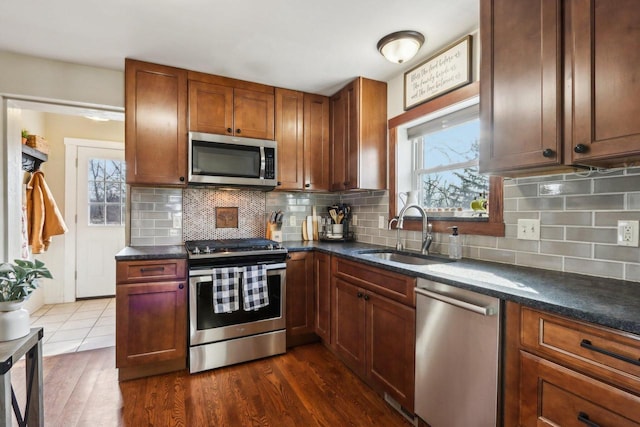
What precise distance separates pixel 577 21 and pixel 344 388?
230 cm

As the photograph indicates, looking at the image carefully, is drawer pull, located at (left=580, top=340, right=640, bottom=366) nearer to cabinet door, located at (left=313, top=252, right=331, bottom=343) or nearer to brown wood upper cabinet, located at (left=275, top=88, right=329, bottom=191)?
cabinet door, located at (left=313, top=252, right=331, bottom=343)

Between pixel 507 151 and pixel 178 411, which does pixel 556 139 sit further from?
pixel 178 411

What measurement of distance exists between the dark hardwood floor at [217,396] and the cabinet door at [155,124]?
1471 millimetres

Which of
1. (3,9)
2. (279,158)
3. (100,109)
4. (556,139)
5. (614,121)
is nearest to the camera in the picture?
(614,121)

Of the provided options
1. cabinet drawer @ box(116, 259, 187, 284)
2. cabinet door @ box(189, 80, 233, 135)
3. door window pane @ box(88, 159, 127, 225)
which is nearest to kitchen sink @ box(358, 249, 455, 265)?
cabinet drawer @ box(116, 259, 187, 284)

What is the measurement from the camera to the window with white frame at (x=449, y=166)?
2172mm

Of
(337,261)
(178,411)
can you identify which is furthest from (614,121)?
(178,411)

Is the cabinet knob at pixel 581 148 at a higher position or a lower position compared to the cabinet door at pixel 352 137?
lower

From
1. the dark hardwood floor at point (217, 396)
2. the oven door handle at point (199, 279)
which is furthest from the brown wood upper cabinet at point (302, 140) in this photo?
the dark hardwood floor at point (217, 396)

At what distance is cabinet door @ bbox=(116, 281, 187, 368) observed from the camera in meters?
2.22

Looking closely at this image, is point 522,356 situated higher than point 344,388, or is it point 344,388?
point 522,356

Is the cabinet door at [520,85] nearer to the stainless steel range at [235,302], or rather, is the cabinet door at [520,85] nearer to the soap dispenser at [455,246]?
the soap dispenser at [455,246]

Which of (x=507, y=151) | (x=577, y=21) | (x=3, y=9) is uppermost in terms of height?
(x=3, y=9)

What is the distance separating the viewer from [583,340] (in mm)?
999
